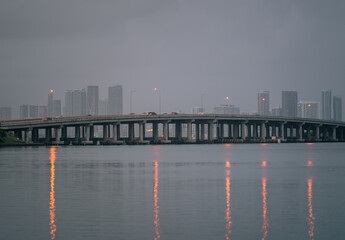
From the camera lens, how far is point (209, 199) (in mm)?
29703

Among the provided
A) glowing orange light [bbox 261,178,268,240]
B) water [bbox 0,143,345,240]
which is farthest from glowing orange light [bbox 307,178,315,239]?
glowing orange light [bbox 261,178,268,240]

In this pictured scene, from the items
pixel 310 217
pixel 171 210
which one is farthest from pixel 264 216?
pixel 171 210

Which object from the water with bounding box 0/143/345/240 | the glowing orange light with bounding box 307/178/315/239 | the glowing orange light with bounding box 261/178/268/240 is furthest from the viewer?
the water with bounding box 0/143/345/240

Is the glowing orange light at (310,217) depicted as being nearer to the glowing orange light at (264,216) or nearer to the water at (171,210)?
the water at (171,210)

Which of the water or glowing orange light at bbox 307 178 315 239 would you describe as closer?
glowing orange light at bbox 307 178 315 239

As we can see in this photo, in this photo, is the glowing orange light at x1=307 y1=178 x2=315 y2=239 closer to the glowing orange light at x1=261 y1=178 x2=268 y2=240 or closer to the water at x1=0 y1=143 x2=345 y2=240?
the water at x1=0 y1=143 x2=345 y2=240

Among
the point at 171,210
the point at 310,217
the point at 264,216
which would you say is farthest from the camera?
the point at 171,210

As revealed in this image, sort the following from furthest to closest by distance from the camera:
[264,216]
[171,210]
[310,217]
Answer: [171,210] → [264,216] → [310,217]

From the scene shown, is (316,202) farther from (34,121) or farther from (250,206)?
(34,121)

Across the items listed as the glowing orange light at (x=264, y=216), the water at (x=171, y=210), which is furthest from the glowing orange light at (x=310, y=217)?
the glowing orange light at (x=264, y=216)

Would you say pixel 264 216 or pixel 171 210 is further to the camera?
pixel 171 210

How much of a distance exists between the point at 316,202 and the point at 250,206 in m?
3.99

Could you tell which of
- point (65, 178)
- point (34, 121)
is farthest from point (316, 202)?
point (34, 121)

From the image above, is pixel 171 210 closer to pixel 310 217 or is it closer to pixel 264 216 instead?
pixel 264 216
